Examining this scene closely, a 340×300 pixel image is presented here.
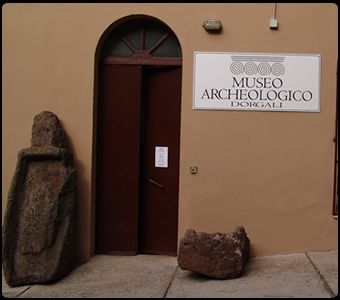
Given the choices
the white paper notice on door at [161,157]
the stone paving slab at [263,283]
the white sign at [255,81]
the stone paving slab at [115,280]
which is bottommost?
the stone paving slab at [115,280]

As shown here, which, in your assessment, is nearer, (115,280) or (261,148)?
(115,280)

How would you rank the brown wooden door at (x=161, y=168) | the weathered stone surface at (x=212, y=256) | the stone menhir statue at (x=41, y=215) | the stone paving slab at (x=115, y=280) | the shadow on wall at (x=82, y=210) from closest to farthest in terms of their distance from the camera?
the stone paving slab at (x=115, y=280), the weathered stone surface at (x=212, y=256), the stone menhir statue at (x=41, y=215), the shadow on wall at (x=82, y=210), the brown wooden door at (x=161, y=168)

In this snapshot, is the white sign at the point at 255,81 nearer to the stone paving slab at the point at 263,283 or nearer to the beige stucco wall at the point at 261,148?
the beige stucco wall at the point at 261,148

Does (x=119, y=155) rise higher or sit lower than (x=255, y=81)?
lower

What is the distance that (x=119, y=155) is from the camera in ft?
23.3

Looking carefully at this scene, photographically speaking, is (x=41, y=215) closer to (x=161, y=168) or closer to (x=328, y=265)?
(x=161, y=168)

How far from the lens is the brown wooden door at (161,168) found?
7.06 metres

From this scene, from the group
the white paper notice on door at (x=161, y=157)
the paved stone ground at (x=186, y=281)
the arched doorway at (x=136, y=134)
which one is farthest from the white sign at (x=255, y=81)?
the paved stone ground at (x=186, y=281)

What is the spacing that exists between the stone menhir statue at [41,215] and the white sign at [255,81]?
1892 mm

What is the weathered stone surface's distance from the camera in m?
5.84

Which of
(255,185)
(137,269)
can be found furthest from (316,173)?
(137,269)

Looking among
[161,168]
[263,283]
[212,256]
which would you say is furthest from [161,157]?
[263,283]

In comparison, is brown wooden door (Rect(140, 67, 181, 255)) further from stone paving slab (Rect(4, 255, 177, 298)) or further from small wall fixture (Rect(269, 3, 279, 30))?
small wall fixture (Rect(269, 3, 279, 30))

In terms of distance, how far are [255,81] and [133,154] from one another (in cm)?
186
